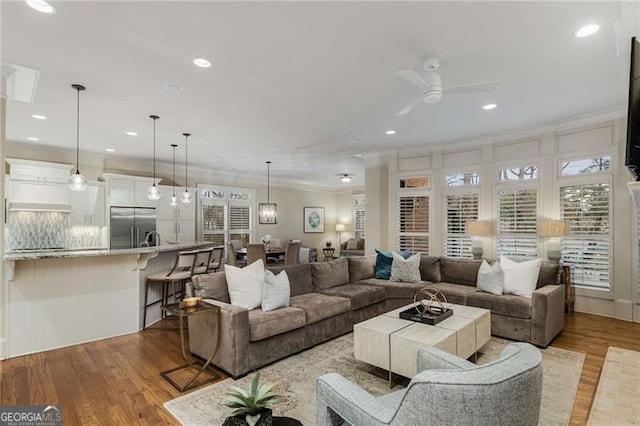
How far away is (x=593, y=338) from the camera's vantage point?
382 centimetres

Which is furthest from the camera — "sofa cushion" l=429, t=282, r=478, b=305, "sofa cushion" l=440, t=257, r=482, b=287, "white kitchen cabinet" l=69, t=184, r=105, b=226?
"white kitchen cabinet" l=69, t=184, r=105, b=226

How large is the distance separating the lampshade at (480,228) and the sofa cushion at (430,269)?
908 millimetres

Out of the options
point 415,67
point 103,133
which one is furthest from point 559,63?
point 103,133

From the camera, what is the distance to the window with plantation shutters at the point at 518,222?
526cm

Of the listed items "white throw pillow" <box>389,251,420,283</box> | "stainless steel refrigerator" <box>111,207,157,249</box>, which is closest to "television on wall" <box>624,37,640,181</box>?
"white throw pillow" <box>389,251,420,283</box>

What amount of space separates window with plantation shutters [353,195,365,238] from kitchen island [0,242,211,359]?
8033 millimetres

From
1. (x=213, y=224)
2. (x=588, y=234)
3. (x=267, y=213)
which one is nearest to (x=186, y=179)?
(x=213, y=224)

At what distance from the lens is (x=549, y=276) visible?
4.29 m

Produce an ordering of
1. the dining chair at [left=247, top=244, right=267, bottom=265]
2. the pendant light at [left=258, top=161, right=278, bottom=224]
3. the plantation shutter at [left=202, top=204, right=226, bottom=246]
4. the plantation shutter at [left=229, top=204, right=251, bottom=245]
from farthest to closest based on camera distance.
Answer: the pendant light at [left=258, top=161, right=278, bottom=224] → the plantation shutter at [left=229, top=204, right=251, bottom=245] → the plantation shutter at [left=202, top=204, right=226, bottom=246] → the dining chair at [left=247, top=244, right=267, bottom=265]

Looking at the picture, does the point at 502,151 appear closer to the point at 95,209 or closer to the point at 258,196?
the point at 258,196

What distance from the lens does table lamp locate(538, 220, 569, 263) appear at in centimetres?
470

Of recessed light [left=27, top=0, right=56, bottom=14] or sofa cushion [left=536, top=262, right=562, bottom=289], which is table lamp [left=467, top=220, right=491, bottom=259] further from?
recessed light [left=27, top=0, right=56, bottom=14]

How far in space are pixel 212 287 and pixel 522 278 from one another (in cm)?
369

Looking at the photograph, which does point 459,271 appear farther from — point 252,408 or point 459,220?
point 252,408
